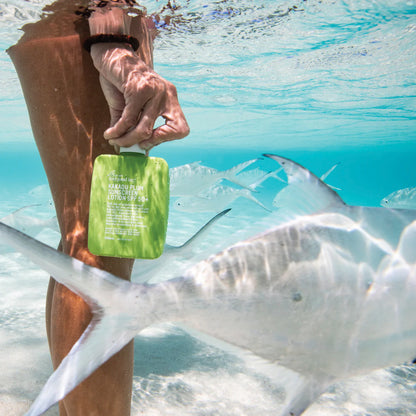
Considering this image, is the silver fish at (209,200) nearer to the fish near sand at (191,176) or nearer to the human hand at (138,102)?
the fish near sand at (191,176)

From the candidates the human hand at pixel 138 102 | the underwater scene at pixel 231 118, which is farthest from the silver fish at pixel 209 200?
the human hand at pixel 138 102

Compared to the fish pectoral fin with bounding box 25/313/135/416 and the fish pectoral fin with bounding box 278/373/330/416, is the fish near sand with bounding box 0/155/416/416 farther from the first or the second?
the fish pectoral fin with bounding box 25/313/135/416

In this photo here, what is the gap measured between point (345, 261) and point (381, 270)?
17cm

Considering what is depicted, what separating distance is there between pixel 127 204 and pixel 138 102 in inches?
19.8

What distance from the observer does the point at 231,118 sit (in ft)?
87.8

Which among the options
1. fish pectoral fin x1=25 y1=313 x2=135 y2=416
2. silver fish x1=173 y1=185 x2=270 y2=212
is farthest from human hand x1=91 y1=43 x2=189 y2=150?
silver fish x1=173 y1=185 x2=270 y2=212

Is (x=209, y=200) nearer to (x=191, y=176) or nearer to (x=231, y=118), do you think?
(x=191, y=176)

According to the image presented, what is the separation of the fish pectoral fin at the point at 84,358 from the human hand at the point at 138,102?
2.73 feet

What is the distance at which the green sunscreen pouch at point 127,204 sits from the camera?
66.6 inches

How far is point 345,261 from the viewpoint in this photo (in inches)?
60.2

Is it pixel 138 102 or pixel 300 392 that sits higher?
pixel 138 102

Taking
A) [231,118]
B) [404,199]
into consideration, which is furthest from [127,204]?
[231,118]

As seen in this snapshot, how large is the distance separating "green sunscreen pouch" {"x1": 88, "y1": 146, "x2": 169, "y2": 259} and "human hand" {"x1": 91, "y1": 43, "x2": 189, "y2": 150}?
10 centimetres

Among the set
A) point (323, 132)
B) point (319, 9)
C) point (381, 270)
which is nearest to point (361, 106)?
point (323, 132)
